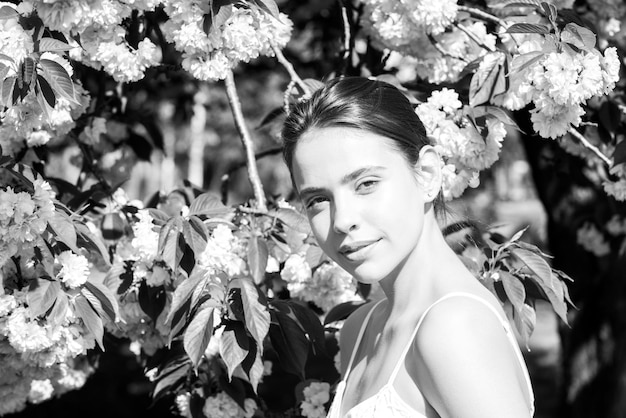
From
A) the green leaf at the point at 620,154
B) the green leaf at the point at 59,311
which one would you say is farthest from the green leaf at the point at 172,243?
the green leaf at the point at 620,154

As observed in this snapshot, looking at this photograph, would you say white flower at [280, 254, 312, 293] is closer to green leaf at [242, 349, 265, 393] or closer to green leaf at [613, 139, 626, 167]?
green leaf at [242, 349, 265, 393]

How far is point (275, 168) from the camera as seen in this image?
17.1m

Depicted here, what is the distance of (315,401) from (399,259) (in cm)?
98

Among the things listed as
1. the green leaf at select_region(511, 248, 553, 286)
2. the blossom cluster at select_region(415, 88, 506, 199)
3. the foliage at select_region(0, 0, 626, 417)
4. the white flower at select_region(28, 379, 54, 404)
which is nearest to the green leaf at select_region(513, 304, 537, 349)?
the foliage at select_region(0, 0, 626, 417)

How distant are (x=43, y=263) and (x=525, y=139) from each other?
2516 mm

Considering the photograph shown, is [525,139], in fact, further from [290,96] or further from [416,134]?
[416,134]

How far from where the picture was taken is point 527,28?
2207mm

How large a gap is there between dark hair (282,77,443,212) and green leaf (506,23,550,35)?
479 mm

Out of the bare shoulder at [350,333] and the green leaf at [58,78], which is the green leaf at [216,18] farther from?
the bare shoulder at [350,333]

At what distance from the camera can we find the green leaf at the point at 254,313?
2.11m

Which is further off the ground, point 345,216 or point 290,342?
point 345,216

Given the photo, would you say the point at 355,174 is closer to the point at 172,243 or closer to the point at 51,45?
the point at 172,243

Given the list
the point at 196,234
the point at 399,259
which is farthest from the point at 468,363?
the point at 196,234

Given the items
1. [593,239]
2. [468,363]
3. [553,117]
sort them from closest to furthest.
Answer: [468,363] < [553,117] < [593,239]
